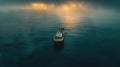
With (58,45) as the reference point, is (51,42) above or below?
above

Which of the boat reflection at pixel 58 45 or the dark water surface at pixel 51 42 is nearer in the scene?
the dark water surface at pixel 51 42

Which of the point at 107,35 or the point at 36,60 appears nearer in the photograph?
the point at 36,60

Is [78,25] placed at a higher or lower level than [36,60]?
higher

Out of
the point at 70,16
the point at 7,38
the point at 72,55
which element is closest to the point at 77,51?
the point at 72,55

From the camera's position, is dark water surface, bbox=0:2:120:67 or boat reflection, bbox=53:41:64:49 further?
boat reflection, bbox=53:41:64:49

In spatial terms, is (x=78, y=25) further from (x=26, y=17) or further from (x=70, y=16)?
(x=26, y=17)

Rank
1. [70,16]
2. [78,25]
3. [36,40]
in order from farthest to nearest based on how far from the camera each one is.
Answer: [70,16], [78,25], [36,40]

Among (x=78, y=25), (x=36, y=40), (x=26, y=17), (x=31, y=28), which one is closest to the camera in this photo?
(x=36, y=40)

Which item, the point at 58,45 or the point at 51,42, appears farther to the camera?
the point at 51,42
